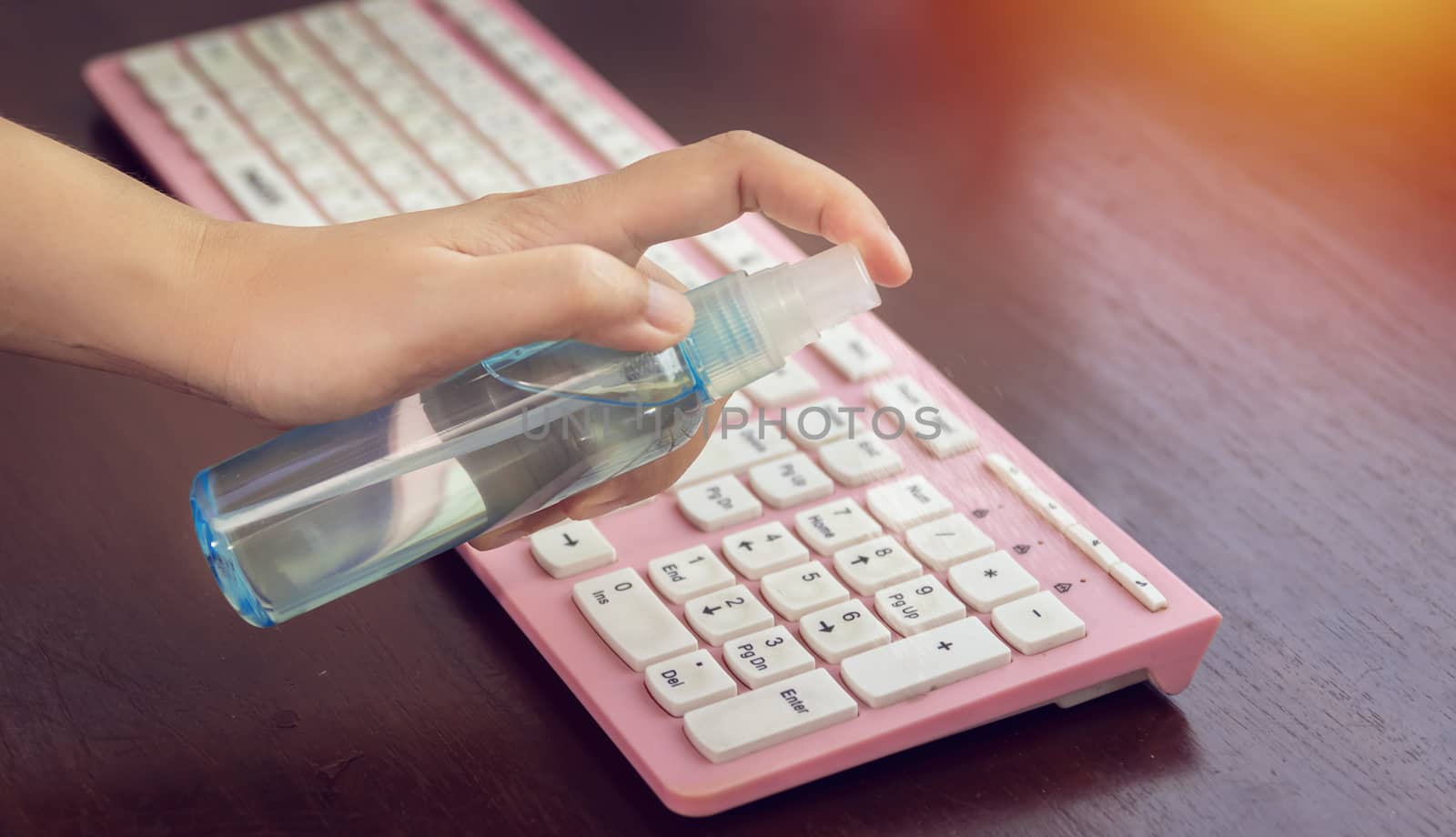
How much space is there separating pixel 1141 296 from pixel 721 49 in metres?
0.38

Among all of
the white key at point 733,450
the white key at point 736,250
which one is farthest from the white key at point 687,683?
the white key at point 736,250

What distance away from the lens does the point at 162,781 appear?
496 millimetres

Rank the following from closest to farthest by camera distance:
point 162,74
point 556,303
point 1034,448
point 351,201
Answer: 1. point 556,303
2. point 1034,448
3. point 351,201
4. point 162,74

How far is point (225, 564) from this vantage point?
1.64ft

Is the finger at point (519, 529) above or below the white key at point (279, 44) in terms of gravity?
below

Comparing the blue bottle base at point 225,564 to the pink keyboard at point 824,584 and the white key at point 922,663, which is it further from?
the white key at point 922,663

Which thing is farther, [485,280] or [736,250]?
[736,250]

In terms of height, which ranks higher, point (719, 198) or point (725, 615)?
point (719, 198)

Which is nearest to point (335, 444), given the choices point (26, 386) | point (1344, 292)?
point (26, 386)

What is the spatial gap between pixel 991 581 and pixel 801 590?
0.23ft

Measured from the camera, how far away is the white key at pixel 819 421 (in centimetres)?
63

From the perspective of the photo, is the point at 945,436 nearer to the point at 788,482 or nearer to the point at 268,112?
the point at 788,482

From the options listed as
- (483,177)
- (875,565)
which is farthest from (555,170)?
(875,565)

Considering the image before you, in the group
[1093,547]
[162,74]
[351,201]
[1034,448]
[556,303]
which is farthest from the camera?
[162,74]
